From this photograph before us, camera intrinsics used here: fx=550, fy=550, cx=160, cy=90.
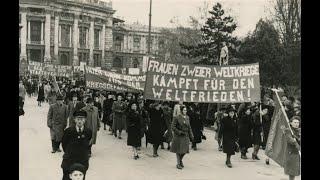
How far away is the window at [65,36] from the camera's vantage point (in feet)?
258

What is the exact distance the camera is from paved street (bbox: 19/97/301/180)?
11.2 m

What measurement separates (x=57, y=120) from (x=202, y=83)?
3.82 m

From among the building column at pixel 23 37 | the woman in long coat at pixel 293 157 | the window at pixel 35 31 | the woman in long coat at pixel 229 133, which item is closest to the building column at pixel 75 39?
the window at pixel 35 31

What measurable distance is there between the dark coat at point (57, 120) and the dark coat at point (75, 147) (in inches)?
228

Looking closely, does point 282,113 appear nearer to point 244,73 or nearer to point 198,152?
point 244,73

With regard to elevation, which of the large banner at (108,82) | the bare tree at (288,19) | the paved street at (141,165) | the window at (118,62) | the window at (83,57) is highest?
the bare tree at (288,19)

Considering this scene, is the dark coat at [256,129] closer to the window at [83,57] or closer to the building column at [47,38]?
the building column at [47,38]

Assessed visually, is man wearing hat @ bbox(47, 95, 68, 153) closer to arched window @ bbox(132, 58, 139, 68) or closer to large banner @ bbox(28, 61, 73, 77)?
large banner @ bbox(28, 61, 73, 77)

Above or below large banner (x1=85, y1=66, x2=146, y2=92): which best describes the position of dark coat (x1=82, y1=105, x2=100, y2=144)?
below

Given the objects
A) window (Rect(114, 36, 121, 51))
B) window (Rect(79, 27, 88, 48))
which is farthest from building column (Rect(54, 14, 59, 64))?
window (Rect(114, 36, 121, 51))

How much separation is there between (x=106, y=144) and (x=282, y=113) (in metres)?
7.90

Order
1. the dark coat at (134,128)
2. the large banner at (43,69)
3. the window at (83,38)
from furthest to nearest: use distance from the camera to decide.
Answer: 1. the window at (83,38)
2. the large banner at (43,69)
3. the dark coat at (134,128)

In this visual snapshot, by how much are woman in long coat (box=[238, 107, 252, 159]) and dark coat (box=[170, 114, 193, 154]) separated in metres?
1.98
